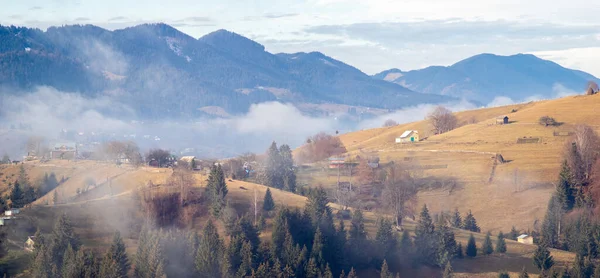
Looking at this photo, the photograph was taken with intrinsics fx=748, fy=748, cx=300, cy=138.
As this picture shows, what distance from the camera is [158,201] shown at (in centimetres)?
7244

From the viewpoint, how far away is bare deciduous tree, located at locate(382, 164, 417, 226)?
7729cm

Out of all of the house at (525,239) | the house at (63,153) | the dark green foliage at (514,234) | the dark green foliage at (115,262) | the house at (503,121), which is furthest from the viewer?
the house at (63,153)

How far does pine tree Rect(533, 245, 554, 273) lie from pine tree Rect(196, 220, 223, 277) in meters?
27.3

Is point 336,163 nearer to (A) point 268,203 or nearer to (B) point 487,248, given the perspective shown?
(A) point 268,203

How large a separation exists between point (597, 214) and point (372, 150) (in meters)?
49.9

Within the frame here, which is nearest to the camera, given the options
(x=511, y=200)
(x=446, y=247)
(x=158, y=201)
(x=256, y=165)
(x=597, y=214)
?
(x=446, y=247)

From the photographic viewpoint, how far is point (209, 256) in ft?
199

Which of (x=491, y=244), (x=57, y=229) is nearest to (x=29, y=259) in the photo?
(x=57, y=229)

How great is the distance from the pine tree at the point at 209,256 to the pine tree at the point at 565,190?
39.8 m

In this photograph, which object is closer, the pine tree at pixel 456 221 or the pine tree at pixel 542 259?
the pine tree at pixel 542 259

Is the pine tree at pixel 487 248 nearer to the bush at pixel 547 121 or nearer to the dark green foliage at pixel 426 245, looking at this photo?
the dark green foliage at pixel 426 245

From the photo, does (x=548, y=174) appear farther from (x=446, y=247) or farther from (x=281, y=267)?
(x=281, y=267)

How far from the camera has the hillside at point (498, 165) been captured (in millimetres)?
84438

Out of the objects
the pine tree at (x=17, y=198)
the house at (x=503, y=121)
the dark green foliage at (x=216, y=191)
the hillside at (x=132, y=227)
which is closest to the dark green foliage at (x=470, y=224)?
the hillside at (x=132, y=227)
